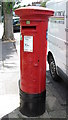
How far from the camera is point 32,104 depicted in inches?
138

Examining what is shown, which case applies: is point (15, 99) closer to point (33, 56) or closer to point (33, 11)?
point (33, 56)

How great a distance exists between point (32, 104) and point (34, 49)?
103cm

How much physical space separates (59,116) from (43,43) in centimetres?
144

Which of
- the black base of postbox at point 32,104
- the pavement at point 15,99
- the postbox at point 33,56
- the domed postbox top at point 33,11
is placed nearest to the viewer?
the domed postbox top at point 33,11

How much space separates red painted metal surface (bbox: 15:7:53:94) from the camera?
10.2ft

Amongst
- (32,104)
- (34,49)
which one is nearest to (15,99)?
(32,104)

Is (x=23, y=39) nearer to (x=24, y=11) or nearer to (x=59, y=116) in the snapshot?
(x=24, y=11)

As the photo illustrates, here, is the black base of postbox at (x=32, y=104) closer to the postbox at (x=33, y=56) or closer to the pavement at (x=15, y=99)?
the postbox at (x=33, y=56)

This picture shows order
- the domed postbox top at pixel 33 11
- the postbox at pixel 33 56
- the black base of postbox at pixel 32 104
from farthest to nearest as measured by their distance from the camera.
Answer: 1. the black base of postbox at pixel 32 104
2. the postbox at pixel 33 56
3. the domed postbox top at pixel 33 11

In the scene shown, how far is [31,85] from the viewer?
3.48m

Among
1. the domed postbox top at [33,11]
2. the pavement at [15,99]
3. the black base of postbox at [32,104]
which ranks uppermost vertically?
the domed postbox top at [33,11]

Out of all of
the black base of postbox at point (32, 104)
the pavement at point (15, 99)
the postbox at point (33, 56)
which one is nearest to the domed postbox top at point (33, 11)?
the postbox at point (33, 56)

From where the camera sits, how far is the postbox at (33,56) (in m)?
3.13

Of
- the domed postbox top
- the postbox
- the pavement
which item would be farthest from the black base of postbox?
the domed postbox top
